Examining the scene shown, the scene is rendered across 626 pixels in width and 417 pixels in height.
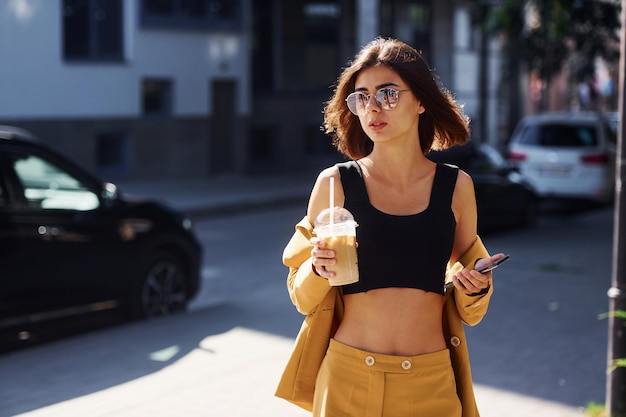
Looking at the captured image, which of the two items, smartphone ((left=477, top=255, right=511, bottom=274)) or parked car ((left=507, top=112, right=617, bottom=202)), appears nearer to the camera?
smartphone ((left=477, top=255, right=511, bottom=274))

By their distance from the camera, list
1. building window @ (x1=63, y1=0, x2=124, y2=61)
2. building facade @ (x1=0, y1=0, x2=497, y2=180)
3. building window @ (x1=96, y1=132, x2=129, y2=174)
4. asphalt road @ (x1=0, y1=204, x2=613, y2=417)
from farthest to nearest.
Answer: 1. building window @ (x1=96, y1=132, x2=129, y2=174)
2. building window @ (x1=63, y1=0, x2=124, y2=61)
3. building facade @ (x1=0, y1=0, x2=497, y2=180)
4. asphalt road @ (x1=0, y1=204, x2=613, y2=417)

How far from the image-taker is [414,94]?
11.1ft

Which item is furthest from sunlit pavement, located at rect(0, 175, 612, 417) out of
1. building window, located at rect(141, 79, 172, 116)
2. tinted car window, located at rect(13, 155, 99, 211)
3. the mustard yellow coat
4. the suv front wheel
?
building window, located at rect(141, 79, 172, 116)

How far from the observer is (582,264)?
12.0m

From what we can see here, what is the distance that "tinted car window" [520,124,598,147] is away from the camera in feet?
60.8

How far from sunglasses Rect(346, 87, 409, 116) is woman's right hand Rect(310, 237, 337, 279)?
0.56 meters

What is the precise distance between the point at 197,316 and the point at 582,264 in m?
5.03

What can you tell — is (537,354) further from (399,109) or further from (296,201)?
(296,201)

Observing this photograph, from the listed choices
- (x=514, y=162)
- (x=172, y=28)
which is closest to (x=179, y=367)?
(x=514, y=162)

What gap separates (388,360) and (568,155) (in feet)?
51.9

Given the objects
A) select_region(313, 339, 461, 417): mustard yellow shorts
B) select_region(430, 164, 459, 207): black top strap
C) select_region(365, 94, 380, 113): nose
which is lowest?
select_region(313, 339, 461, 417): mustard yellow shorts

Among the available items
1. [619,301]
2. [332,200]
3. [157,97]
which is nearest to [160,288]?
[619,301]

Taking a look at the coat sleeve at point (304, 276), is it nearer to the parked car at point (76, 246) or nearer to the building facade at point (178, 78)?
the parked car at point (76, 246)

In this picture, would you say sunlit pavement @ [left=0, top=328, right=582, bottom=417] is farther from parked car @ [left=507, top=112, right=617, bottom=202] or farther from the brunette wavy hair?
parked car @ [left=507, top=112, right=617, bottom=202]
